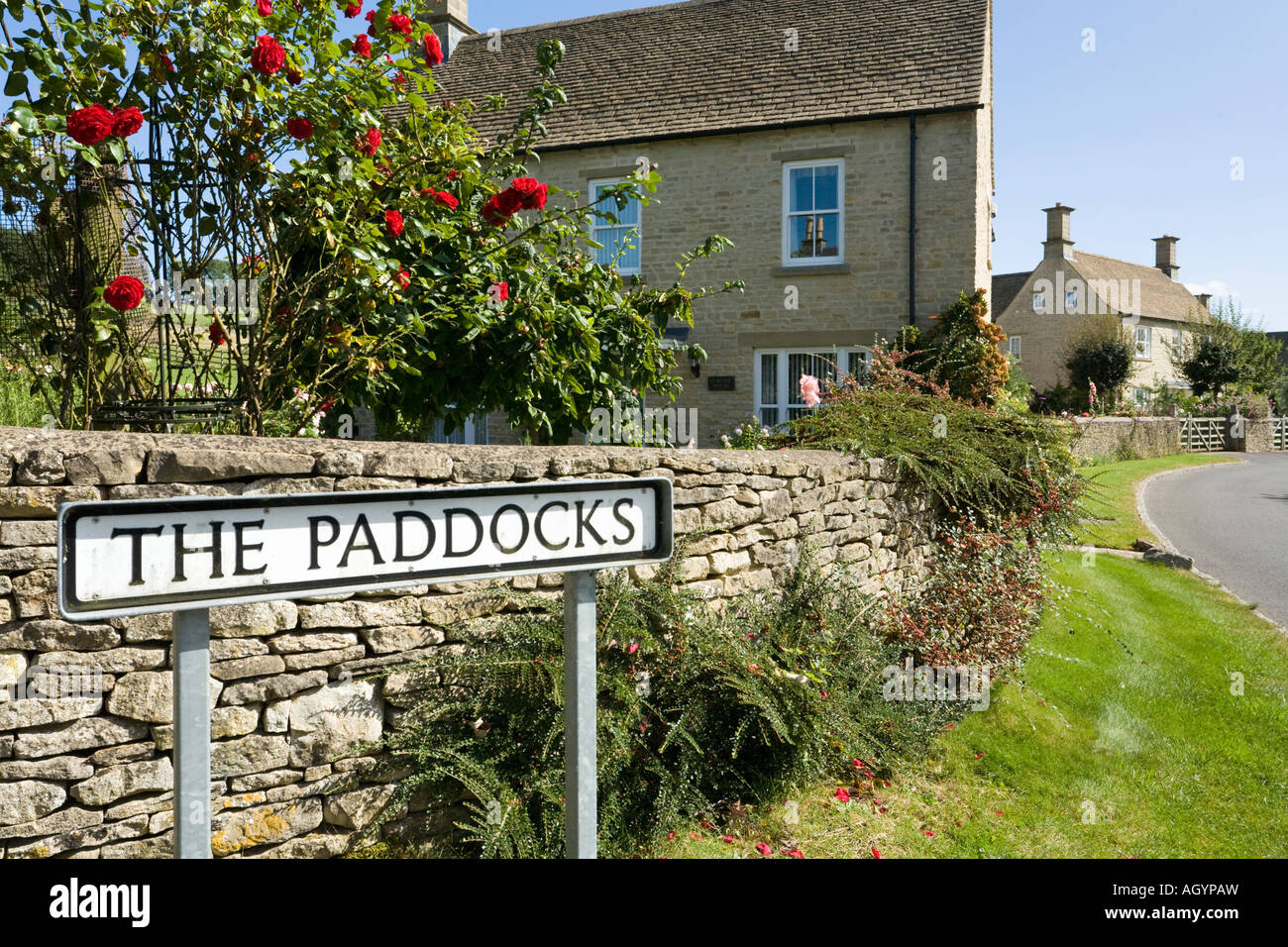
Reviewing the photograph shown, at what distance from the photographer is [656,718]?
4.31 m

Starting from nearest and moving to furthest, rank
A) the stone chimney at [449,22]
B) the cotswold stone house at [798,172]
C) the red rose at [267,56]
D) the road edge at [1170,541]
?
the red rose at [267,56] → the road edge at [1170,541] → the cotswold stone house at [798,172] → the stone chimney at [449,22]

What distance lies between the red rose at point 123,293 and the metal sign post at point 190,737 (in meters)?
2.84

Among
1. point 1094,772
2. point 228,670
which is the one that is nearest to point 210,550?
point 228,670

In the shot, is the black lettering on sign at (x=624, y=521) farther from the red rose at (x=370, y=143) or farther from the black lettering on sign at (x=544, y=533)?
the red rose at (x=370, y=143)

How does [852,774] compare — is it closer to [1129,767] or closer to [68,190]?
[1129,767]

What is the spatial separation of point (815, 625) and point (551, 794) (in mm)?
2166

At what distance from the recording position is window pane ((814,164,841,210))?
15.0 metres

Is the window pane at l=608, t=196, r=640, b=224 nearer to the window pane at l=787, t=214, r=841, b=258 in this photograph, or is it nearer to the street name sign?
the window pane at l=787, t=214, r=841, b=258

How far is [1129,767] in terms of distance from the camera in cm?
521

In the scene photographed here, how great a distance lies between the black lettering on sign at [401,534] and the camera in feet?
5.56

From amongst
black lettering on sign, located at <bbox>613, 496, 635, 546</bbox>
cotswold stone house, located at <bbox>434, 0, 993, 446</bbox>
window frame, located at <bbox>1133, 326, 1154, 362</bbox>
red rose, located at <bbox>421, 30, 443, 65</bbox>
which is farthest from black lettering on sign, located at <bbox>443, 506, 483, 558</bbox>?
window frame, located at <bbox>1133, 326, 1154, 362</bbox>

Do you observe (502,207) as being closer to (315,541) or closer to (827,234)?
(315,541)

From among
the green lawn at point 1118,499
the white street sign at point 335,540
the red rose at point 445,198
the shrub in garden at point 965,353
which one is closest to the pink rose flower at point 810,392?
the green lawn at point 1118,499

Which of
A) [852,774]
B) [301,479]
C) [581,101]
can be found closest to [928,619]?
[852,774]
